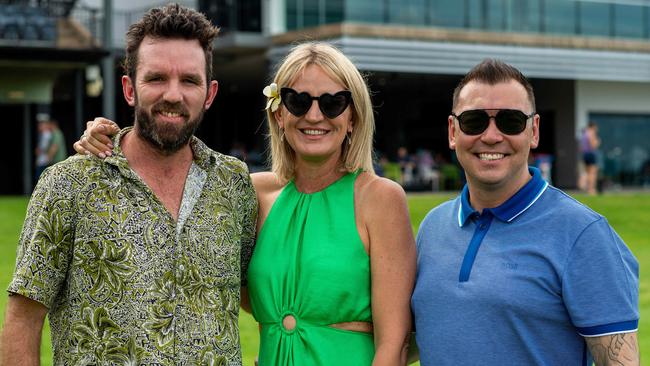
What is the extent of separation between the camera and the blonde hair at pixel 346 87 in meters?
3.46

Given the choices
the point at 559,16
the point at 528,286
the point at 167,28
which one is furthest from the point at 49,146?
the point at 528,286

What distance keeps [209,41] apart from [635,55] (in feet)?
102

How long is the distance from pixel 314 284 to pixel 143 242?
0.69m

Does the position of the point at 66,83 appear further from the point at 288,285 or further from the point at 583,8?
the point at 288,285

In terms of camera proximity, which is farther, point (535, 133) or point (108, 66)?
point (108, 66)

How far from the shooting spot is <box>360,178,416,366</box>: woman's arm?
10.8ft

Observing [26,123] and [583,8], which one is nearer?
[26,123]

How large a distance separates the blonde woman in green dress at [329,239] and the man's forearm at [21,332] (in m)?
0.60

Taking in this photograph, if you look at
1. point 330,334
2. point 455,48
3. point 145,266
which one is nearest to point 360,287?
point 330,334

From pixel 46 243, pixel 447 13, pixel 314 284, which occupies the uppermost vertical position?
pixel 447 13

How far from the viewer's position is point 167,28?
3.05 m

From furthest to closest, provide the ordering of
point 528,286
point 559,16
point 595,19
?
point 595,19 → point 559,16 → point 528,286

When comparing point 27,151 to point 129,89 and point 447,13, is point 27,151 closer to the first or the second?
point 447,13

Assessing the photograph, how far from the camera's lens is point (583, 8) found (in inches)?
1190
